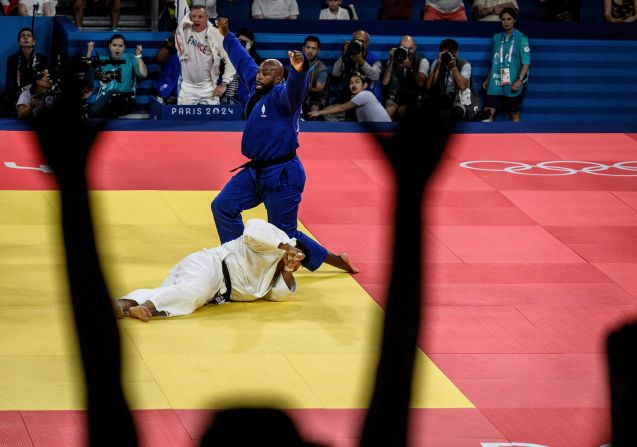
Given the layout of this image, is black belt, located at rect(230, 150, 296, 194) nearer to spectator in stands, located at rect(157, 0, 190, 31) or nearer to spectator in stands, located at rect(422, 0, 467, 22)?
spectator in stands, located at rect(157, 0, 190, 31)

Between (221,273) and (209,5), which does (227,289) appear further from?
(209,5)

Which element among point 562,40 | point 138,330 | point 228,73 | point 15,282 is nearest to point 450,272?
point 138,330

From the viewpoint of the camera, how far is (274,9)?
61.5 ft

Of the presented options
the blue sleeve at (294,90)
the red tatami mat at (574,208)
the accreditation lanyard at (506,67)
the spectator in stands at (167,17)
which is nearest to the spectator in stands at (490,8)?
the accreditation lanyard at (506,67)

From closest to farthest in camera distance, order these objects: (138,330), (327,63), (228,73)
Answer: (138,330) → (228,73) → (327,63)

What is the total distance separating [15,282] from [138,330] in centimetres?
181

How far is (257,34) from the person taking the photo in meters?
17.7

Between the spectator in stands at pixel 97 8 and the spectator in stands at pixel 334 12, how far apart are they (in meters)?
3.54

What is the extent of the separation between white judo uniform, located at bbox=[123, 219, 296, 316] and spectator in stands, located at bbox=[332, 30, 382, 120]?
6.73m

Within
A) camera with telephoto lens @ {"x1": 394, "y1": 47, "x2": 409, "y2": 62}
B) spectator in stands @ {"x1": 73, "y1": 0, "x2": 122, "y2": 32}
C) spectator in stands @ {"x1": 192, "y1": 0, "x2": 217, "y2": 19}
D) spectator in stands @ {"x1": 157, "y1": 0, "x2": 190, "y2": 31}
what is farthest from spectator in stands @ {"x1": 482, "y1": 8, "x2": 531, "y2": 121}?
camera with telephoto lens @ {"x1": 394, "y1": 47, "x2": 409, "y2": 62}

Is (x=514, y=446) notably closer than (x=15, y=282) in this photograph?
Yes

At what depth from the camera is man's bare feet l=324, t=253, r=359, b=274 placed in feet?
33.5

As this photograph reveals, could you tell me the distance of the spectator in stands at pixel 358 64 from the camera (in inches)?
632

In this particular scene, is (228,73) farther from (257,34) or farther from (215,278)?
(215,278)
